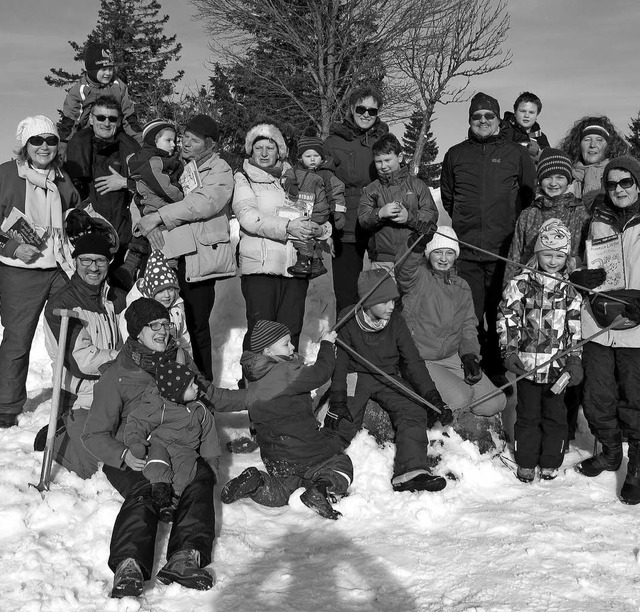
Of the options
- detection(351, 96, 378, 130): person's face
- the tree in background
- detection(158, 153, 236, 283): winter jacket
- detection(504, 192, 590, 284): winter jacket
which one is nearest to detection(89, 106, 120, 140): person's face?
detection(158, 153, 236, 283): winter jacket

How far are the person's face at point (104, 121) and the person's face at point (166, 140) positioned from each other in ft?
2.01

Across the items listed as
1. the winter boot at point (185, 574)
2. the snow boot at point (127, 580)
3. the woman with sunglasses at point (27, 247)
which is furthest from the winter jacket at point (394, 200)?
the snow boot at point (127, 580)

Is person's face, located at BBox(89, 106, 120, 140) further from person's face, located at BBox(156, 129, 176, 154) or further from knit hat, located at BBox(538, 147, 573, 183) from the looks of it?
knit hat, located at BBox(538, 147, 573, 183)

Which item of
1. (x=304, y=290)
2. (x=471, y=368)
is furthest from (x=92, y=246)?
(x=471, y=368)

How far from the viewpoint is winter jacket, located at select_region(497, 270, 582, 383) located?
4934mm

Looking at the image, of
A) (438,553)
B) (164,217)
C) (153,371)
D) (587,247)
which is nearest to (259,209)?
(164,217)

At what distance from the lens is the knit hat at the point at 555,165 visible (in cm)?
521

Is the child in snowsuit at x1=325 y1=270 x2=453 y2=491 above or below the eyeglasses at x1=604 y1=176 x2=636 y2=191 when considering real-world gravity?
below

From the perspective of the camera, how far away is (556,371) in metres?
4.90

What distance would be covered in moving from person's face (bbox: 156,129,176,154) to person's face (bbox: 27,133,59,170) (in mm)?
829

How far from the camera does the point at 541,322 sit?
4992 millimetres

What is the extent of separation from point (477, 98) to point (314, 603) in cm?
439

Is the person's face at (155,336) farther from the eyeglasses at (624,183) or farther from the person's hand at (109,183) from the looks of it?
the eyeglasses at (624,183)

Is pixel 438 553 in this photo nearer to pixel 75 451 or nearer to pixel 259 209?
pixel 75 451
